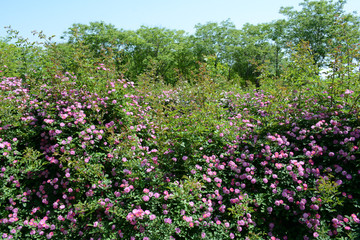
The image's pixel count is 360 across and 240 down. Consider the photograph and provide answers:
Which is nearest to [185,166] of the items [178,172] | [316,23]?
[178,172]

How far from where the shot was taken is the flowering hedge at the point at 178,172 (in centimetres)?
256

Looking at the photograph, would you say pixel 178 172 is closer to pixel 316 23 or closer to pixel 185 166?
pixel 185 166

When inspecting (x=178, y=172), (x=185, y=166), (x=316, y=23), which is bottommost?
(x=178, y=172)

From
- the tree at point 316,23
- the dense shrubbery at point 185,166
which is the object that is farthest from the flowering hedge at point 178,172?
the tree at point 316,23

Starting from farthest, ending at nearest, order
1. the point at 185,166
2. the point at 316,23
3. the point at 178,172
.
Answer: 1. the point at 316,23
2. the point at 178,172
3. the point at 185,166

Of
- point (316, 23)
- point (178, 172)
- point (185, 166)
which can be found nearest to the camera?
point (185, 166)

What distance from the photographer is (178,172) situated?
3.14 metres

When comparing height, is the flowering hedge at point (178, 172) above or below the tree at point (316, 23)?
below

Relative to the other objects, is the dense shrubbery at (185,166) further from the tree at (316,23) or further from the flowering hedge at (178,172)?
the tree at (316,23)

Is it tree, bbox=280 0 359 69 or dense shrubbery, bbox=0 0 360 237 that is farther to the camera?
tree, bbox=280 0 359 69

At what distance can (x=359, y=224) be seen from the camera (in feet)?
8.19

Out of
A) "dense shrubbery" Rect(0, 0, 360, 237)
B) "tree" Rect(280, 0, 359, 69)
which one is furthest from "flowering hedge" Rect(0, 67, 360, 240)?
Result: "tree" Rect(280, 0, 359, 69)

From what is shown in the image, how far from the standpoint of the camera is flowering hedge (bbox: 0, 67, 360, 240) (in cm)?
256

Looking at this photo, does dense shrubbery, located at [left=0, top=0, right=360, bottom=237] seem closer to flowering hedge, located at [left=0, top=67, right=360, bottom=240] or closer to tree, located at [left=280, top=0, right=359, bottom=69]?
flowering hedge, located at [left=0, top=67, right=360, bottom=240]
